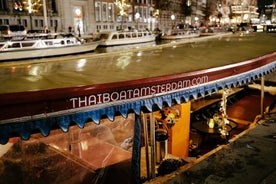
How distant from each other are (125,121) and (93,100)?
4.67 m

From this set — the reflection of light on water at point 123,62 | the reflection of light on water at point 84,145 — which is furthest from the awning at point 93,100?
the reflection of light on water at point 84,145

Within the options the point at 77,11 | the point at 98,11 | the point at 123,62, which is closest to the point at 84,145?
the point at 123,62

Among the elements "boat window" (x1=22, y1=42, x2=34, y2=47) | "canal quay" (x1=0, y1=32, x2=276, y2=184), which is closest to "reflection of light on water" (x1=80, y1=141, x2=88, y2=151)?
"canal quay" (x1=0, y1=32, x2=276, y2=184)

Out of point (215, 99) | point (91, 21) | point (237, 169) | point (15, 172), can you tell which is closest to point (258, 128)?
point (237, 169)

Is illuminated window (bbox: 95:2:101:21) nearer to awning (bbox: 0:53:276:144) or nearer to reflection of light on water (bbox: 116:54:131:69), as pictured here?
reflection of light on water (bbox: 116:54:131:69)

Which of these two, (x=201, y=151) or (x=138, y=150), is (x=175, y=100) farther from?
(x=201, y=151)

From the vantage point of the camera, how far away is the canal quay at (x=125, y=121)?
2.73 meters

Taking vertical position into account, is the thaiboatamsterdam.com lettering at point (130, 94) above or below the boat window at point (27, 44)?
below

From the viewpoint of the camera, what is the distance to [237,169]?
463cm

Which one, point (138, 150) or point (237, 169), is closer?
point (138, 150)

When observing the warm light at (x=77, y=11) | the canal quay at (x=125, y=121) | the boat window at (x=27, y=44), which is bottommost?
the canal quay at (x=125, y=121)

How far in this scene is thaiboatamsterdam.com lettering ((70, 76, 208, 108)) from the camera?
9.22 ft

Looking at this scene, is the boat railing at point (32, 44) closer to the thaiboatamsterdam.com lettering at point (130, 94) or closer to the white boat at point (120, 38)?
the white boat at point (120, 38)

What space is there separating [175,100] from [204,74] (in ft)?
2.18
